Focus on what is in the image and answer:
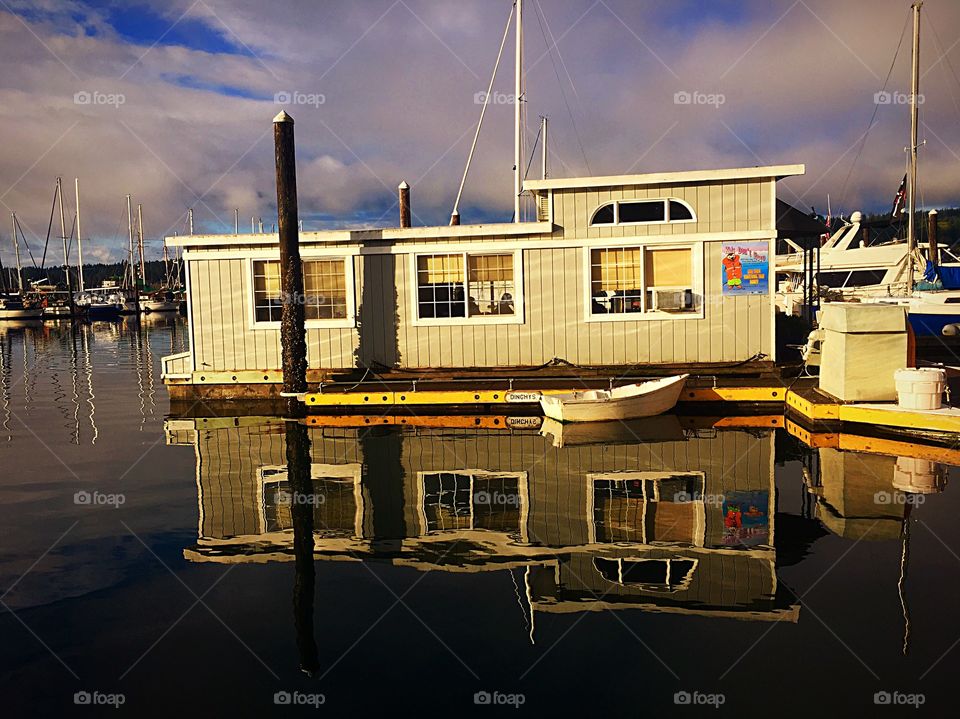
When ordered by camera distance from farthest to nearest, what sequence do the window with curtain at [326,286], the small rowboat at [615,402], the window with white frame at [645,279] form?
the window with curtain at [326,286], the window with white frame at [645,279], the small rowboat at [615,402]

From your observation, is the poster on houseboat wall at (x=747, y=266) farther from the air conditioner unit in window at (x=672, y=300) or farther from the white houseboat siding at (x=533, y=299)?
the air conditioner unit in window at (x=672, y=300)

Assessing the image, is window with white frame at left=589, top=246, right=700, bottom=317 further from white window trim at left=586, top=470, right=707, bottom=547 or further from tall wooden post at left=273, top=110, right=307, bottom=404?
tall wooden post at left=273, top=110, right=307, bottom=404

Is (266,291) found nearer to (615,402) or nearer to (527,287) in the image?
(527,287)

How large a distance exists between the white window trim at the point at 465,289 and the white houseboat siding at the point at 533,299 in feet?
0.12

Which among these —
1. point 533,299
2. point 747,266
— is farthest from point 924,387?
point 533,299

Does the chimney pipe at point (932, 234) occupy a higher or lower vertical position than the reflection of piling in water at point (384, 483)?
higher

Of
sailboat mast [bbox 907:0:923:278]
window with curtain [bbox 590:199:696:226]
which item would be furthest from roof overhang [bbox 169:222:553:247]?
sailboat mast [bbox 907:0:923:278]

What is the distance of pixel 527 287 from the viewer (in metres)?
17.6

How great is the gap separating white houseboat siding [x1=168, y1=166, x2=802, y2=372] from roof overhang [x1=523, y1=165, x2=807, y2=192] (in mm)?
94

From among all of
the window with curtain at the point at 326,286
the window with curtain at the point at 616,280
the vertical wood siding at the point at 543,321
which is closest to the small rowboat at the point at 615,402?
the vertical wood siding at the point at 543,321

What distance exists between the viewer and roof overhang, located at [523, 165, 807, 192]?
641 inches

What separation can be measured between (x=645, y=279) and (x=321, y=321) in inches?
308

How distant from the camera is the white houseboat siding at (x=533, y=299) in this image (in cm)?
1683

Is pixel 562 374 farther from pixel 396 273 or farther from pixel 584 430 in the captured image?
pixel 396 273
